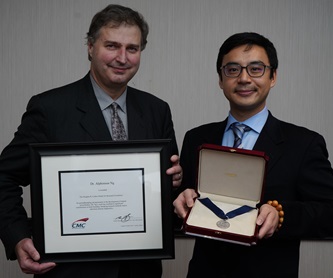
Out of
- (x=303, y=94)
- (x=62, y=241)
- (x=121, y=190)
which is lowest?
(x=62, y=241)

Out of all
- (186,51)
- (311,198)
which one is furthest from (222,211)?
(186,51)

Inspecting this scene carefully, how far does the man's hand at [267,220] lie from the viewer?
4.40ft

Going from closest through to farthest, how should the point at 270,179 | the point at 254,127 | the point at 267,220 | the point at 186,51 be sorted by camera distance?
1. the point at 267,220
2. the point at 270,179
3. the point at 254,127
4. the point at 186,51

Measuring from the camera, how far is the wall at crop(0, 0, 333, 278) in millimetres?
2572

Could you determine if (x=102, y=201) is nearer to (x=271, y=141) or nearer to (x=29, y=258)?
(x=29, y=258)

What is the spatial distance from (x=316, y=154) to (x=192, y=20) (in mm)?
1317

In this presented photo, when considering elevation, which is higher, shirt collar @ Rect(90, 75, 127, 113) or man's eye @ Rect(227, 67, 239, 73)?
man's eye @ Rect(227, 67, 239, 73)

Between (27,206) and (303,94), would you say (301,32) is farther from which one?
(27,206)

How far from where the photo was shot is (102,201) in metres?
1.48

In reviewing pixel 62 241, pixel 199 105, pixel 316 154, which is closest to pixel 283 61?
pixel 199 105

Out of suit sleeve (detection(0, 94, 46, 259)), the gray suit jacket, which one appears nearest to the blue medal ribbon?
the gray suit jacket

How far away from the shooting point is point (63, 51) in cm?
262

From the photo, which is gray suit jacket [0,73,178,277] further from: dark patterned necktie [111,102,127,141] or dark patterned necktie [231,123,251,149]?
dark patterned necktie [231,123,251,149]

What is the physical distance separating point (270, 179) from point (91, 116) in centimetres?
A: 69
